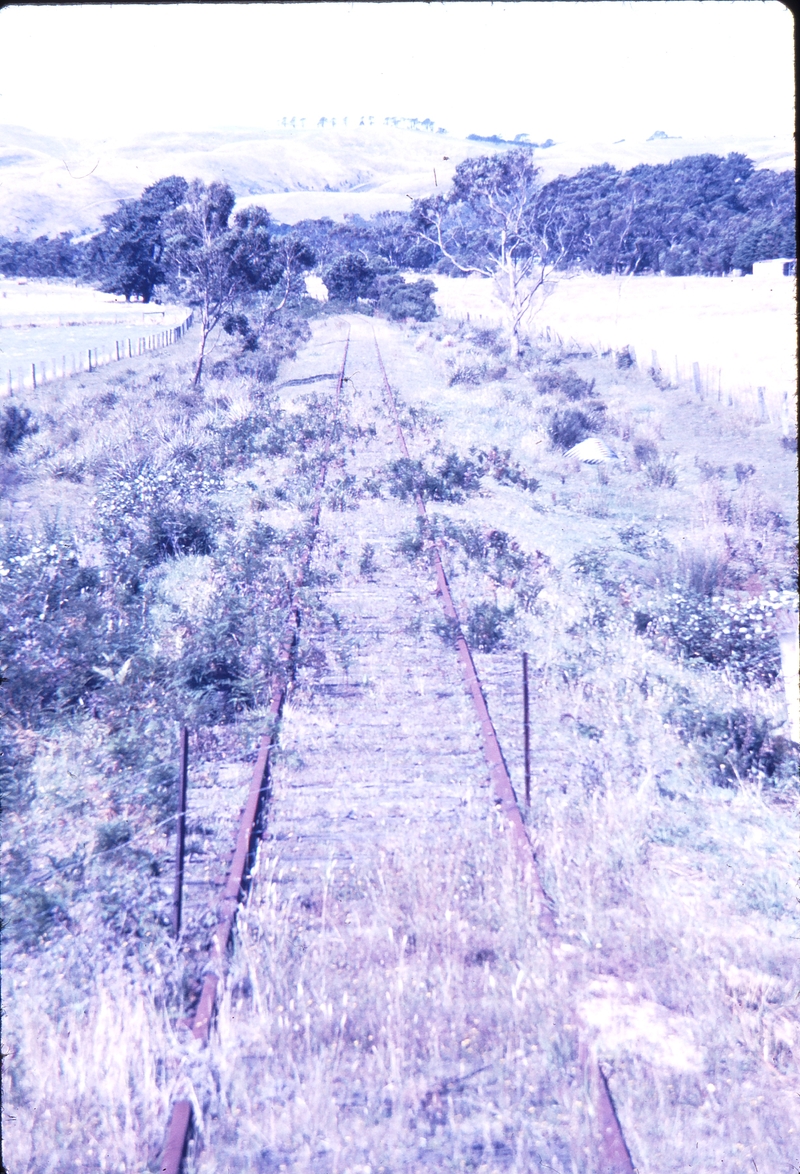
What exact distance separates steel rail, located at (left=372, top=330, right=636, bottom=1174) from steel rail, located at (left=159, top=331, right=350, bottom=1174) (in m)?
1.46

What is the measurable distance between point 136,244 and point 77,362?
91.2 ft

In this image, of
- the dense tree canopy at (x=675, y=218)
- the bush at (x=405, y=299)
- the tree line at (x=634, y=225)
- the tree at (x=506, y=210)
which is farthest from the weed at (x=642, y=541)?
the dense tree canopy at (x=675, y=218)

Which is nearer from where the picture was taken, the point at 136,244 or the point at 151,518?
the point at 151,518

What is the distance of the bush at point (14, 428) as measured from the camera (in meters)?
Answer: 20.1

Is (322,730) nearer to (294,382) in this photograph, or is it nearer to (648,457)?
(648,457)

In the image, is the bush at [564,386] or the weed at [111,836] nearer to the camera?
the weed at [111,836]

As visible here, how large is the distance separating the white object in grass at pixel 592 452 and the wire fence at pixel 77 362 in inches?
686

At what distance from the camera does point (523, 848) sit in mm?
5242

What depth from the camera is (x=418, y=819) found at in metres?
5.72

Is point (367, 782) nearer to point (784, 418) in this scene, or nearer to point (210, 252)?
point (784, 418)

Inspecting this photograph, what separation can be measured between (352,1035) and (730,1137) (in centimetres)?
152

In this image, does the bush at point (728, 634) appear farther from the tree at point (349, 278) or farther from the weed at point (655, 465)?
the tree at point (349, 278)

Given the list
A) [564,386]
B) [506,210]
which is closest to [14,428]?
[564,386]

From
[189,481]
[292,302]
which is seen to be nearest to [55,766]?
[189,481]
